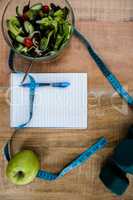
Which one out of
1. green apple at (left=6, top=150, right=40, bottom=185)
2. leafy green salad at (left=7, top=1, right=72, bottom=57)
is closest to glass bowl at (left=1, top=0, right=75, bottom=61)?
leafy green salad at (left=7, top=1, right=72, bottom=57)

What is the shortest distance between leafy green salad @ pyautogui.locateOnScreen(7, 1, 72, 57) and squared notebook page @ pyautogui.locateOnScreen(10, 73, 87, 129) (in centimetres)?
8

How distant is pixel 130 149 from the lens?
82cm

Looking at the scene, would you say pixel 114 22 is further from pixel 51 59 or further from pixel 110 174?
pixel 110 174

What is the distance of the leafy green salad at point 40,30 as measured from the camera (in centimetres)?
80

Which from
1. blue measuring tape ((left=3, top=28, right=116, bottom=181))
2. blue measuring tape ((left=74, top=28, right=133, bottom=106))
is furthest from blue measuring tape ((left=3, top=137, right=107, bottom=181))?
blue measuring tape ((left=74, top=28, right=133, bottom=106))

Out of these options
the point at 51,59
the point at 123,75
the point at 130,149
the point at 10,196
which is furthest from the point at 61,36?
the point at 10,196

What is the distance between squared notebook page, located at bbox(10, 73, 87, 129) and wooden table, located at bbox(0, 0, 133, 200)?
15 millimetres

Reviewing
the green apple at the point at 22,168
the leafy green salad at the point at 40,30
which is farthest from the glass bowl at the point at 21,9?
the green apple at the point at 22,168

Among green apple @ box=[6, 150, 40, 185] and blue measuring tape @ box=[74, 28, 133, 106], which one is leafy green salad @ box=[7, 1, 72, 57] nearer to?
blue measuring tape @ box=[74, 28, 133, 106]

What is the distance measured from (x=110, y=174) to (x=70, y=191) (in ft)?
0.36

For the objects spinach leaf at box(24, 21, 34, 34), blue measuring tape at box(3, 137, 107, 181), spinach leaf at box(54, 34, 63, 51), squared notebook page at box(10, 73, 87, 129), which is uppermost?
spinach leaf at box(24, 21, 34, 34)

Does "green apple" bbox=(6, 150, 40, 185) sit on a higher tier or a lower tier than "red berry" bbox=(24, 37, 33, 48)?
lower

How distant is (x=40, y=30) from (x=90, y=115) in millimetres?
235

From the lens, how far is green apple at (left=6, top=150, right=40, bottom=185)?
0.81 m
